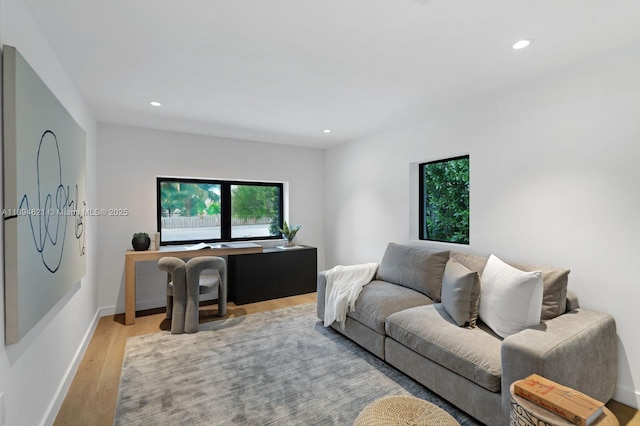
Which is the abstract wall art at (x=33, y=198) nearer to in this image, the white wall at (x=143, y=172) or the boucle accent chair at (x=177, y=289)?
the boucle accent chair at (x=177, y=289)

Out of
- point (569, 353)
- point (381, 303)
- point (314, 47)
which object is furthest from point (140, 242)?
point (569, 353)

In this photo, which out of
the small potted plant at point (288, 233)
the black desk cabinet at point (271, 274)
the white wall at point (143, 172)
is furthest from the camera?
the small potted plant at point (288, 233)

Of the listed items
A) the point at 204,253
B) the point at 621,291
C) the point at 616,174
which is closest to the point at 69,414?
the point at 204,253

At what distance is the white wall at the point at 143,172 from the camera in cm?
392

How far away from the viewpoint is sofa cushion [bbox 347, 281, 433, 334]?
8.99ft

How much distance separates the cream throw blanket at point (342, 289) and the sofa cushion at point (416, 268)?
0.24m

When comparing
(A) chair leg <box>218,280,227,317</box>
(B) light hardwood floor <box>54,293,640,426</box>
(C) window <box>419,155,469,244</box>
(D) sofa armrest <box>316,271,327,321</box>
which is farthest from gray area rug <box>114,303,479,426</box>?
(C) window <box>419,155,469,244</box>

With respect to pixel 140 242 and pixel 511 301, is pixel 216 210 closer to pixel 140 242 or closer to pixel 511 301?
pixel 140 242

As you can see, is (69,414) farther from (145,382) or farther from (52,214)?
(52,214)

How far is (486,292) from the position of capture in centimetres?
235

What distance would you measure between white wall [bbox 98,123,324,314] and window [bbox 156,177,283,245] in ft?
0.74

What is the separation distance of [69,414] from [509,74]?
4.05 meters

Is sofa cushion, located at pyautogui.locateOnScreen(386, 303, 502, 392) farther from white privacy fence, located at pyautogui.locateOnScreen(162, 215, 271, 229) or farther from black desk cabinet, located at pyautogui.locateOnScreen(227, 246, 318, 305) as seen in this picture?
white privacy fence, located at pyautogui.locateOnScreen(162, 215, 271, 229)

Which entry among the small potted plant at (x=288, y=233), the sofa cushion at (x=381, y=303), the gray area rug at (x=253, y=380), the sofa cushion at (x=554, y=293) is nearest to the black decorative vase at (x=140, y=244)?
the gray area rug at (x=253, y=380)
